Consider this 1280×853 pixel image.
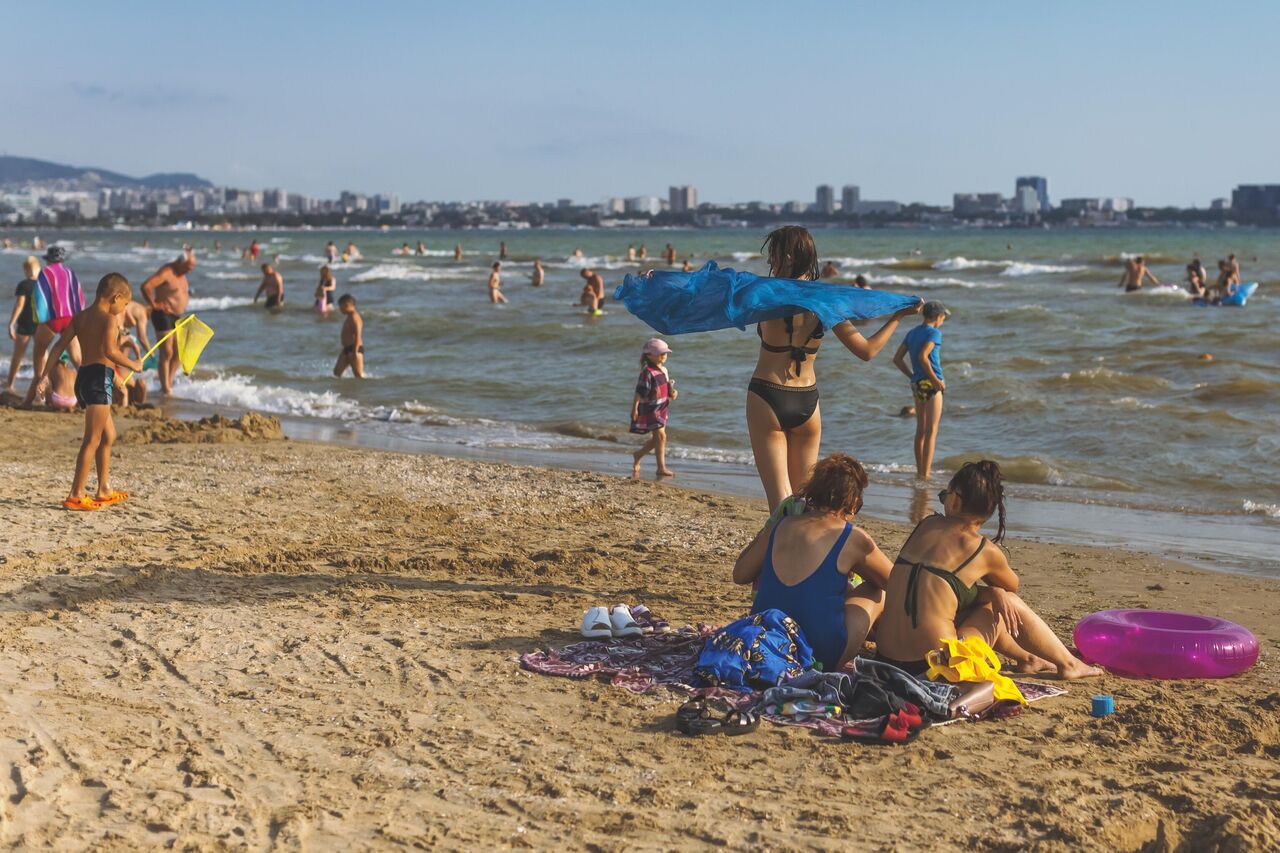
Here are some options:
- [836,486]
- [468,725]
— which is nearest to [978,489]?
[836,486]

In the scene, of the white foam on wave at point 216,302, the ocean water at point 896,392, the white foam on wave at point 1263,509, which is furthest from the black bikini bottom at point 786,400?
the white foam on wave at point 216,302

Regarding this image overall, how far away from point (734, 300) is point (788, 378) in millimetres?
454

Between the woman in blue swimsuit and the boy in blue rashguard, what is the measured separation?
216 inches

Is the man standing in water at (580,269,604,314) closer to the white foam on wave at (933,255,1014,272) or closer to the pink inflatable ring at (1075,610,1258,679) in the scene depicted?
the pink inflatable ring at (1075,610,1258,679)

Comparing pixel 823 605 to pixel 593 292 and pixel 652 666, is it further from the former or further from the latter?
pixel 593 292

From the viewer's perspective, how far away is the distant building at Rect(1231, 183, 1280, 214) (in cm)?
13050

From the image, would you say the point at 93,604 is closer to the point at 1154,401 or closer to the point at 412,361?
the point at 1154,401

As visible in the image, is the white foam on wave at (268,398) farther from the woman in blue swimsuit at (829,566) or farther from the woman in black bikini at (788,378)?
the woman in blue swimsuit at (829,566)

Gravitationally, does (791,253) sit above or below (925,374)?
above

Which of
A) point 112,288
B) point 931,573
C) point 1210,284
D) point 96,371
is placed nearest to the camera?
point 931,573

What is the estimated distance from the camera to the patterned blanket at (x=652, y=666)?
5227 mm

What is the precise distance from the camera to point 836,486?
211 inches

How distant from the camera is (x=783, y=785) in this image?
14.5 ft

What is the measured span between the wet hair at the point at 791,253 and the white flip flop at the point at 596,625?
172cm
